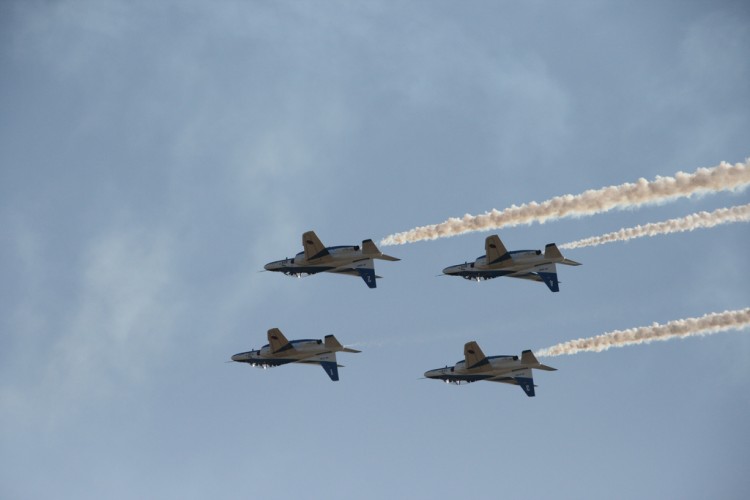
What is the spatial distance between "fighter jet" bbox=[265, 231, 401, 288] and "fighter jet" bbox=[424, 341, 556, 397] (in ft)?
39.4

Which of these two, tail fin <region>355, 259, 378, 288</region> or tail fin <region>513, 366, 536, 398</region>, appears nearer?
tail fin <region>355, 259, 378, 288</region>

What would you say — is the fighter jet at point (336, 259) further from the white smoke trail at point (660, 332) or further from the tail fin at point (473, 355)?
the white smoke trail at point (660, 332)

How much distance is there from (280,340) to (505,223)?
24.2 m

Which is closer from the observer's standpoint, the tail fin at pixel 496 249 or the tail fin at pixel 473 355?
the tail fin at pixel 496 249

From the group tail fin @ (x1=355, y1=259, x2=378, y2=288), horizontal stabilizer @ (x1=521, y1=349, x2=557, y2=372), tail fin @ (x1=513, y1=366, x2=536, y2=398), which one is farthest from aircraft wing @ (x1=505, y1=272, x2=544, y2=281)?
tail fin @ (x1=355, y1=259, x2=378, y2=288)

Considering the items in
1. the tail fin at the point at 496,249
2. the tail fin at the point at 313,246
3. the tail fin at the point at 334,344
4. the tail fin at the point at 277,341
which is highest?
the tail fin at the point at 313,246

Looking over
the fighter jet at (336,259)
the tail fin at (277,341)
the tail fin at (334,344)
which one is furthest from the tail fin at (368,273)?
the tail fin at (277,341)

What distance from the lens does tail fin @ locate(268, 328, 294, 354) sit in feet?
452

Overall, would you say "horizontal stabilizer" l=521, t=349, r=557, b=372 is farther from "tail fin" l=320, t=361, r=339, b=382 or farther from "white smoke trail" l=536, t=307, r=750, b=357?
Result: "tail fin" l=320, t=361, r=339, b=382

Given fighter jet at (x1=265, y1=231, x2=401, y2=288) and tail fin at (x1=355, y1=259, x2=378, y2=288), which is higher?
fighter jet at (x1=265, y1=231, x2=401, y2=288)

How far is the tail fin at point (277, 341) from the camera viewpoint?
138 meters

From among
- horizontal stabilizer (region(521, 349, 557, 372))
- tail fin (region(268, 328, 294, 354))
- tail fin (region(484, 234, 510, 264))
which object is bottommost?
horizontal stabilizer (region(521, 349, 557, 372))

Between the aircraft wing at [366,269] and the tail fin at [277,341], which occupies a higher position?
the aircraft wing at [366,269]

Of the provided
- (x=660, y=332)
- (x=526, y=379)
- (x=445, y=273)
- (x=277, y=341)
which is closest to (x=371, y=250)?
(x=445, y=273)
